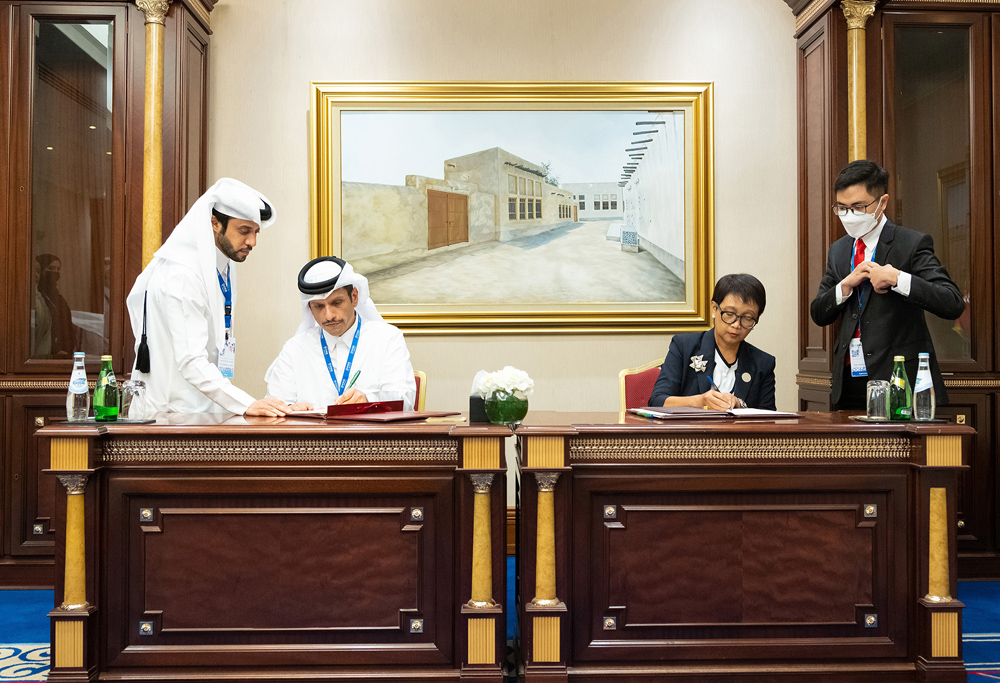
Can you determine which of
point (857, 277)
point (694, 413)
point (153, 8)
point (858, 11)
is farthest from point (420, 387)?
point (858, 11)

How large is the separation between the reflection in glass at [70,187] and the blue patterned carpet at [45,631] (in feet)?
4.25

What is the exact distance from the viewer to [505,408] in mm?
2547

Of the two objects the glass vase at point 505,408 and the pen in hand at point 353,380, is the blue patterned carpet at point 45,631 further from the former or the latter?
the pen in hand at point 353,380

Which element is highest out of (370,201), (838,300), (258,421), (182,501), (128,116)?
(128,116)

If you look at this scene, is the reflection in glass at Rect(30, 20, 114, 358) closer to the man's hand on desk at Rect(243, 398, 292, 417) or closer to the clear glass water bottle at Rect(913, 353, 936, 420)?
the man's hand on desk at Rect(243, 398, 292, 417)

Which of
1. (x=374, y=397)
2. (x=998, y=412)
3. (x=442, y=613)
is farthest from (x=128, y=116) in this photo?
(x=998, y=412)

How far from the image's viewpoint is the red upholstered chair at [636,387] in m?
3.62

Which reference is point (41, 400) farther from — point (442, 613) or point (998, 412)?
point (998, 412)

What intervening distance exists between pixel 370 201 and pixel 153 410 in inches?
78.9

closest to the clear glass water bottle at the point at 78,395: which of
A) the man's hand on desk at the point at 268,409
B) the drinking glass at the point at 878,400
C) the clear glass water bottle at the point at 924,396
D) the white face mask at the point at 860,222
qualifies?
the man's hand on desk at the point at 268,409

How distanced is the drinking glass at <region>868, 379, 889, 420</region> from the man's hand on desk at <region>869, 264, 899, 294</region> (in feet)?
1.83

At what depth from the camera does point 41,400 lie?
4082 millimetres

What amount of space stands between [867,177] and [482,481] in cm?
211

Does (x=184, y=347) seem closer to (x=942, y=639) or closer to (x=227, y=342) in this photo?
(x=227, y=342)
